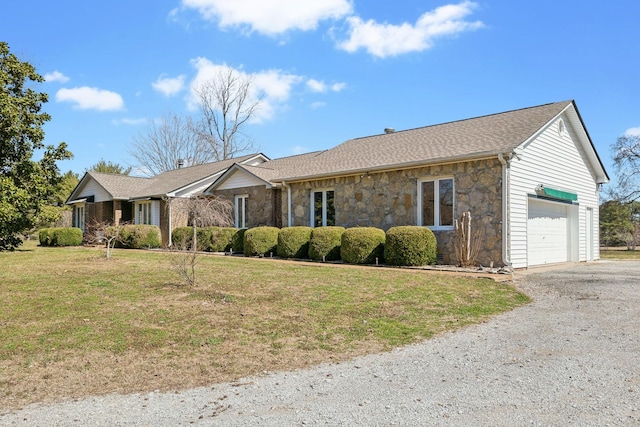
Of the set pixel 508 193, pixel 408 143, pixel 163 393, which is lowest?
pixel 163 393

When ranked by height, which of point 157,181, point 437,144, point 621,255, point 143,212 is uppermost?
point 437,144

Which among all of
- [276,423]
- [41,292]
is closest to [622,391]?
[276,423]

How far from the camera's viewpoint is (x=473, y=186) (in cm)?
1344

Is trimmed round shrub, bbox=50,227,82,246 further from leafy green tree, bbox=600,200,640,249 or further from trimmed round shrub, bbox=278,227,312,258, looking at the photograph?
leafy green tree, bbox=600,200,640,249

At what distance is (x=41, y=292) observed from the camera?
315 inches

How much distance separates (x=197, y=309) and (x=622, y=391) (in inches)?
212

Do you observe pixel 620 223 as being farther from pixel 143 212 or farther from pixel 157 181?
pixel 143 212

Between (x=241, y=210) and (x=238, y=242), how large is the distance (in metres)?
2.57

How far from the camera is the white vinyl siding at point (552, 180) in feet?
43.1

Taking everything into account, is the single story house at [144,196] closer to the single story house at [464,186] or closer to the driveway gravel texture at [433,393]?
the single story house at [464,186]

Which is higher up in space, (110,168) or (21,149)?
(110,168)

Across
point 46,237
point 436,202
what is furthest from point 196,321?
point 46,237

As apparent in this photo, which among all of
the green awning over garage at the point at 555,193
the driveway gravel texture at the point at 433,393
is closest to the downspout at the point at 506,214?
the green awning over garage at the point at 555,193

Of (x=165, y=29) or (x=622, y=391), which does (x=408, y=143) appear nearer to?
(x=165, y=29)
